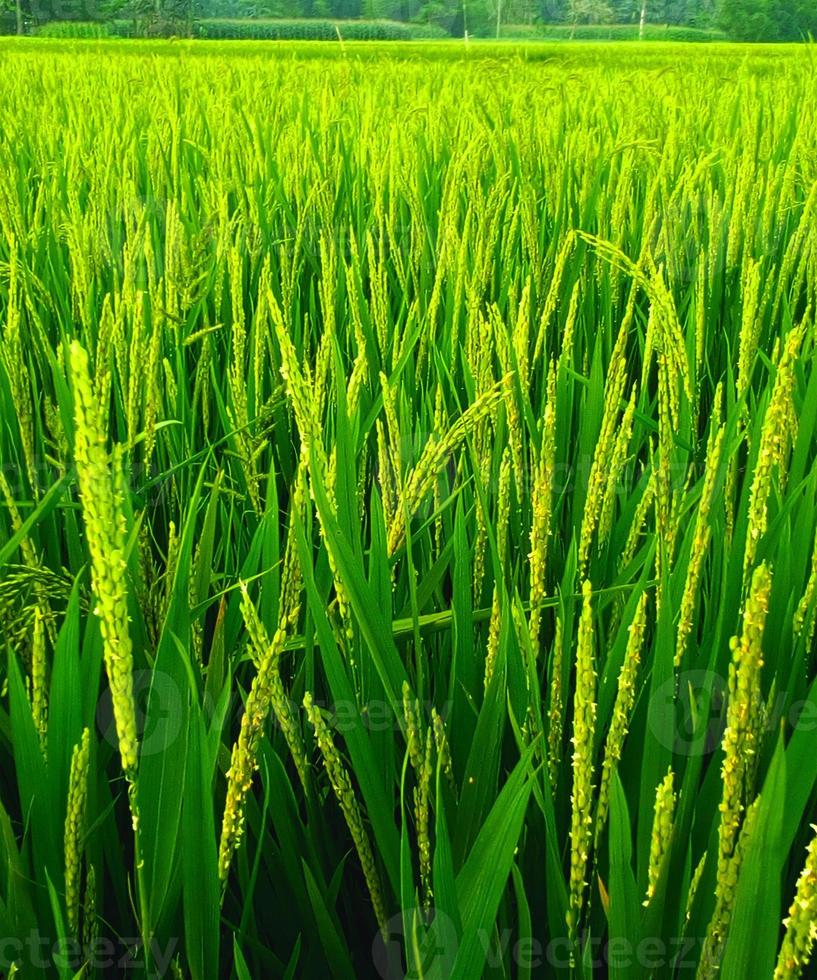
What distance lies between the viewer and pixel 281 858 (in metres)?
0.52

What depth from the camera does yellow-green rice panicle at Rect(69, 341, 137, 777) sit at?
0.25m

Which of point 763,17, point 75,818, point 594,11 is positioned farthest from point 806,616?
point 594,11

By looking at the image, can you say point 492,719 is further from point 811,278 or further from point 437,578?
point 811,278

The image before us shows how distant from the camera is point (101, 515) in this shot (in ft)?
0.84

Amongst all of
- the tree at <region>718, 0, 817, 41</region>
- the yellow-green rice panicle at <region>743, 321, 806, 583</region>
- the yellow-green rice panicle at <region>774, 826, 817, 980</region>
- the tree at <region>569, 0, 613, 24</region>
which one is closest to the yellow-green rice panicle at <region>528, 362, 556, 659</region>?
the yellow-green rice panicle at <region>743, 321, 806, 583</region>

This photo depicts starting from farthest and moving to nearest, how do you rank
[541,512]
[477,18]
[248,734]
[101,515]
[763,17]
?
[477,18] < [763,17] < [541,512] < [248,734] < [101,515]

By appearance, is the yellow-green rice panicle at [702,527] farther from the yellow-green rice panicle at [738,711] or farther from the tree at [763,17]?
the tree at [763,17]

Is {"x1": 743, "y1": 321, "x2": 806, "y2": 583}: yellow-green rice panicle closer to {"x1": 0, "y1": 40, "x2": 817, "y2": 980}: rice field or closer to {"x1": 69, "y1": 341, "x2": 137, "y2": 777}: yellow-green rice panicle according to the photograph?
{"x1": 0, "y1": 40, "x2": 817, "y2": 980}: rice field

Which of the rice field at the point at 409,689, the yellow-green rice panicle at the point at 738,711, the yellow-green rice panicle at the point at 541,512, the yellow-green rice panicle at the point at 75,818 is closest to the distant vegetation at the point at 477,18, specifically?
the rice field at the point at 409,689

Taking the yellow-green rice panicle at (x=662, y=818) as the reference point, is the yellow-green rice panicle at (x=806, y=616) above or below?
below

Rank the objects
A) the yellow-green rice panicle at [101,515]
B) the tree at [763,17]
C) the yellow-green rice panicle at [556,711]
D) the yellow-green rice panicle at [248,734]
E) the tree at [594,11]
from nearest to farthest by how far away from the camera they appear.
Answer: the yellow-green rice panicle at [101,515]
the yellow-green rice panicle at [248,734]
the yellow-green rice panicle at [556,711]
the tree at [763,17]
the tree at [594,11]

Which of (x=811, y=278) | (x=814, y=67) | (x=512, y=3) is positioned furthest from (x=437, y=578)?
(x=512, y=3)

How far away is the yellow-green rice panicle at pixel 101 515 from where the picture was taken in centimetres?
25

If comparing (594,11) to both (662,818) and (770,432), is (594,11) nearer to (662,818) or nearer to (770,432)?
(770,432)
